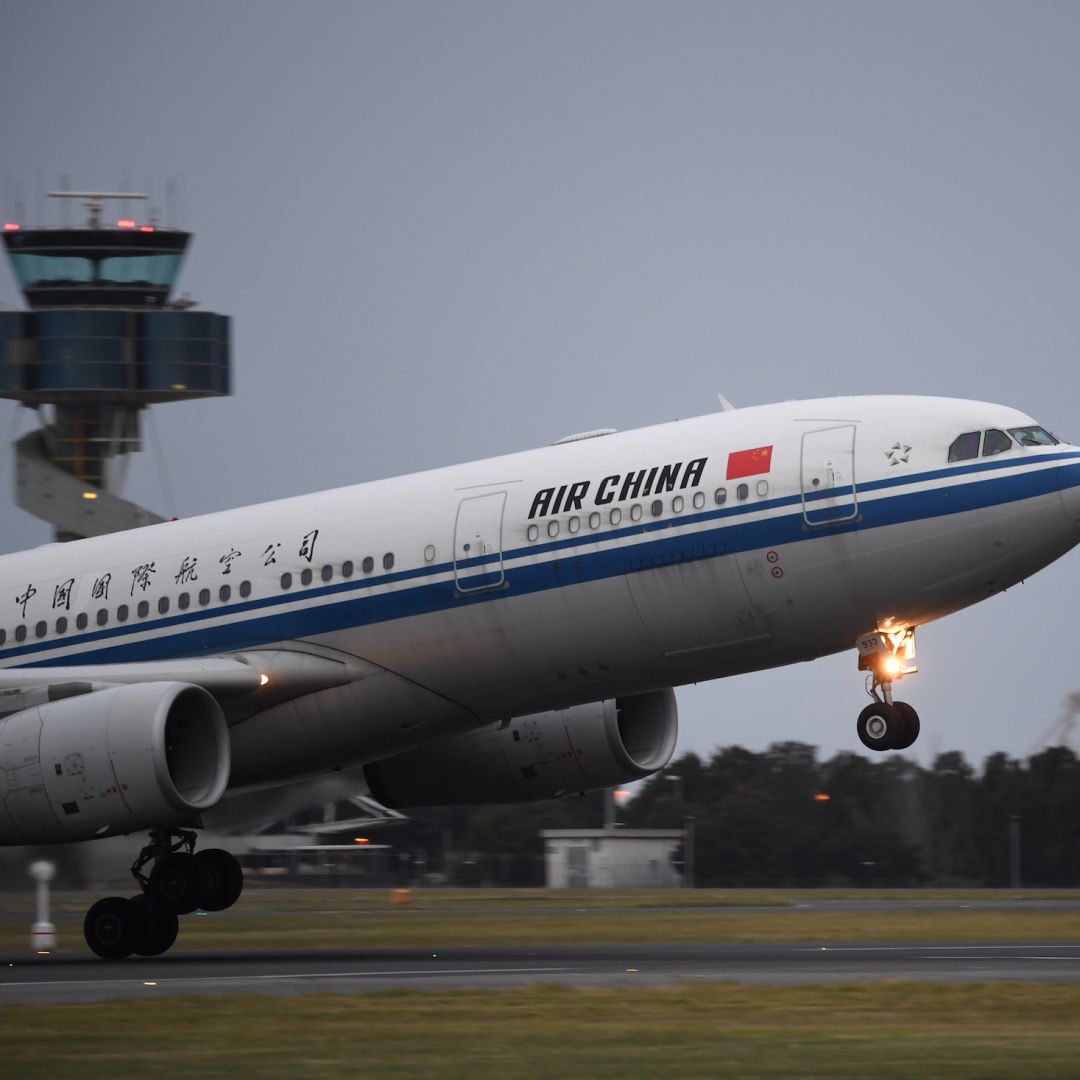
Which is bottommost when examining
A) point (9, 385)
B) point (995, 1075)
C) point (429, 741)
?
point (995, 1075)

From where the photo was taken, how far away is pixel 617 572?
24453 millimetres

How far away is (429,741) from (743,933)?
21.3ft

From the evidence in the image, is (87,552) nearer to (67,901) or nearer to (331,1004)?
(67,901)

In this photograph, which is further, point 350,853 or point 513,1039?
point 350,853

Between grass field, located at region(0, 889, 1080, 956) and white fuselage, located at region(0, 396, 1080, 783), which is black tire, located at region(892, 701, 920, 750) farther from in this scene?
grass field, located at region(0, 889, 1080, 956)

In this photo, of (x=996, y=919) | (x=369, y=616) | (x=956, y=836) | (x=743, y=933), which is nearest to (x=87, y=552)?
(x=369, y=616)

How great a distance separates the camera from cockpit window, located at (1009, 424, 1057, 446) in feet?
75.7

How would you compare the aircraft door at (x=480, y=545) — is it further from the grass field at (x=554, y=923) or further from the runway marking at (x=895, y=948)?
the grass field at (x=554, y=923)

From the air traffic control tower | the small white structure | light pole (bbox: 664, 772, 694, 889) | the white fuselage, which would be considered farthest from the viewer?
the air traffic control tower

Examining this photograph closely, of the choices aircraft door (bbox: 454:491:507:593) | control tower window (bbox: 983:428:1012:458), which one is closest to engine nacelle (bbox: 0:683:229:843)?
aircraft door (bbox: 454:491:507:593)

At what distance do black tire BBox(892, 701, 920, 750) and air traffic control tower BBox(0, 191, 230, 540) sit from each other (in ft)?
→ 202

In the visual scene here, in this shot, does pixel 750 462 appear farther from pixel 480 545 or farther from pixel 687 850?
pixel 687 850

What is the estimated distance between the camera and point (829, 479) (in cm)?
2334

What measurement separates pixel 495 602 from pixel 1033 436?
689cm
